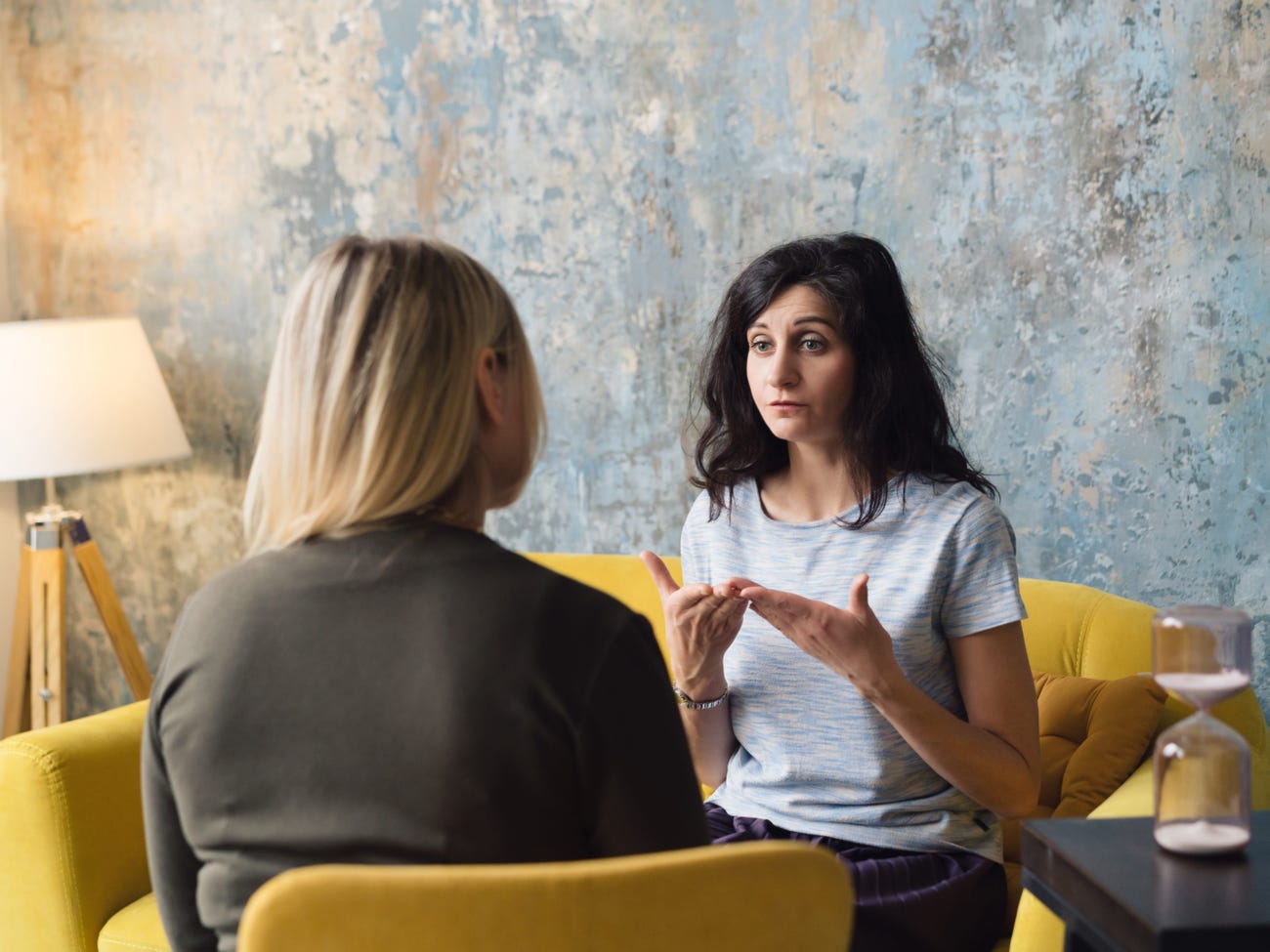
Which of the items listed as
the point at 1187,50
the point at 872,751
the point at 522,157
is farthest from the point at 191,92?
the point at 872,751

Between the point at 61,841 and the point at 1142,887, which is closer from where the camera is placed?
the point at 1142,887

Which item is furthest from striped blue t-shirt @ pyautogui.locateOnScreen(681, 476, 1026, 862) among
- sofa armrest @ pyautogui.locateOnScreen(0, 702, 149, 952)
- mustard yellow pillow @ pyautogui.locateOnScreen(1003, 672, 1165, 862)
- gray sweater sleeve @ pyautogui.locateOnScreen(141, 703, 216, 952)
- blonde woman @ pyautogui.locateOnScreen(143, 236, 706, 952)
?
sofa armrest @ pyautogui.locateOnScreen(0, 702, 149, 952)

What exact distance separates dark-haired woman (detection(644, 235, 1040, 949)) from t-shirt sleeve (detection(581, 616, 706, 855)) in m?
0.55

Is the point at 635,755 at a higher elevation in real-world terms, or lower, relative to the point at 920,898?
higher

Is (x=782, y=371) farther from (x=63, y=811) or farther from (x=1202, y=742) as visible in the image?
(x=63, y=811)

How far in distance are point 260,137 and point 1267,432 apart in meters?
2.47

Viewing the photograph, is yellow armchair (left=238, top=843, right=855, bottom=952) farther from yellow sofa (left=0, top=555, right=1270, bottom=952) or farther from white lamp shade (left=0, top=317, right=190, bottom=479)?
white lamp shade (left=0, top=317, right=190, bottom=479)

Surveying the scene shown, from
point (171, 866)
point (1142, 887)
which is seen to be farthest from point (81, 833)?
point (1142, 887)

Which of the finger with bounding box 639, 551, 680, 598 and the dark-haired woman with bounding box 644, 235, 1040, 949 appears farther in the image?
the finger with bounding box 639, 551, 680, 598

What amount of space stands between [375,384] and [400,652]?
22cm

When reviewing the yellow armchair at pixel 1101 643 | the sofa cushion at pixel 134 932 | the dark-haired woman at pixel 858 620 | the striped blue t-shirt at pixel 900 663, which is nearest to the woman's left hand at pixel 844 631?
the dark-haired woman at pixel 858 620

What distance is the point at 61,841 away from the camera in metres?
1.93

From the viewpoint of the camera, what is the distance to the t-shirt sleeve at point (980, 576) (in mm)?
1607

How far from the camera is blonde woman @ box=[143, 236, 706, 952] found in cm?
96
